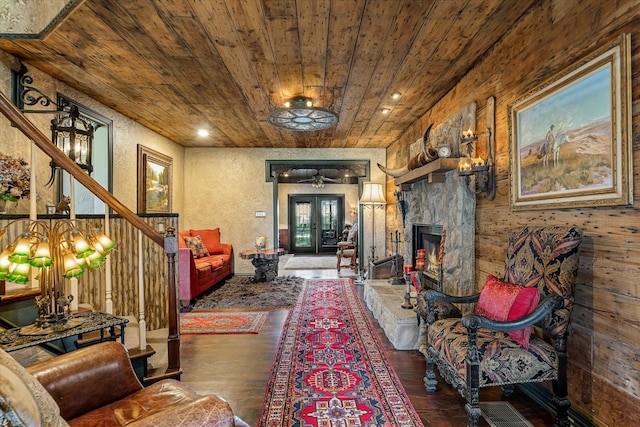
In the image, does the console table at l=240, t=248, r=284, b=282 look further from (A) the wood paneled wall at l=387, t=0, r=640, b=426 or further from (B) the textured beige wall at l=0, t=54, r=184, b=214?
(A) the wood paneled wall at l=387, t=0, r=640, b=426

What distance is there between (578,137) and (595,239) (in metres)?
0.58

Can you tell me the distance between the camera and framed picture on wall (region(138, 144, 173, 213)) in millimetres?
5000

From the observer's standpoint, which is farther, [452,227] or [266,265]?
[266,265]

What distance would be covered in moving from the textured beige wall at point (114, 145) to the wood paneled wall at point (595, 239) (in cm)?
420

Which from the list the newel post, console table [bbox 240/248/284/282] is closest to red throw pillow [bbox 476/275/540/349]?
the newel post

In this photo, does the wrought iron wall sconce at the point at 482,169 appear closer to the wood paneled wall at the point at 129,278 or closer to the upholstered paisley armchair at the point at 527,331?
the upholstered paisley armchair at the point at 527,331

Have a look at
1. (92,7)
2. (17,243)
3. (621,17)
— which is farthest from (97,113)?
(621,17)

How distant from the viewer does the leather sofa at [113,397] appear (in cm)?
94

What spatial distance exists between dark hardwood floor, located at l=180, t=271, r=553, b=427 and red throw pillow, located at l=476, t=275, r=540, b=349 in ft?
1.86

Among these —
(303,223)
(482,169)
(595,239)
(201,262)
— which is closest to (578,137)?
(595,239)

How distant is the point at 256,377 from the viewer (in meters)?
2.47

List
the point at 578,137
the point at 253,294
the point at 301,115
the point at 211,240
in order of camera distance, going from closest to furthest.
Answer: the point at 578,137 < the point at 301,115 < the point at 253,294 < the point at 211,240

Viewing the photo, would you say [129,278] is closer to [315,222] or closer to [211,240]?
A: [211,240]

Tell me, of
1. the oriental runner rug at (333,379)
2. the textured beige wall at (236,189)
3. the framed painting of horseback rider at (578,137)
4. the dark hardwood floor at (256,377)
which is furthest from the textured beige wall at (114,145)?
the framed painting of horseback rider at (578,137)
